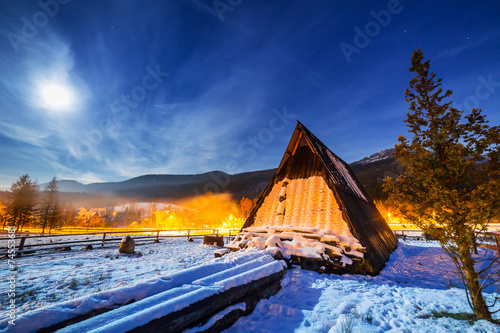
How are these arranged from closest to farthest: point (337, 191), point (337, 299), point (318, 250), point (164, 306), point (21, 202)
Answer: point (164, 306) < point (337, 299) < point (318, 250) < point (337, 191) < point (21, 202)

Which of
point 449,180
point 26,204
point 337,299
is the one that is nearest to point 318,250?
point 337,299

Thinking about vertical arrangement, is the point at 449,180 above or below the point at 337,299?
above

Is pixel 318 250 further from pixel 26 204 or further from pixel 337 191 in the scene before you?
pixel 26 204

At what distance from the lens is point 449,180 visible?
13.8 feet

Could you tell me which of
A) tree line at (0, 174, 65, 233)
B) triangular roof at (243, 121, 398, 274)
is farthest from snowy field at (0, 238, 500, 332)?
tree line at (0, 174, 65, 233)

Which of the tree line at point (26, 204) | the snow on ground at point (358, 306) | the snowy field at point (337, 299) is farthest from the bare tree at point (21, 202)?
the snow on ground at point (358, 306)

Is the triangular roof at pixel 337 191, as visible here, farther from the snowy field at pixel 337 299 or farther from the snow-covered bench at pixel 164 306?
the snow-covered bench at pixel 164 306

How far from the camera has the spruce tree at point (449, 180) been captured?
372 centimetres

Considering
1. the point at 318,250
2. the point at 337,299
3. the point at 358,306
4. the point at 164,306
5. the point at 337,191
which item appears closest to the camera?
the point at 164,306

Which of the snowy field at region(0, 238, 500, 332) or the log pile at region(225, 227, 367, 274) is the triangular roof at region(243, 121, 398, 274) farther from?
the snowy field at region(0, 238, 500, 332)

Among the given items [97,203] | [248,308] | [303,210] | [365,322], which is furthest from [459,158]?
[97,203]

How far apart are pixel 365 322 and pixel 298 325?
117cm

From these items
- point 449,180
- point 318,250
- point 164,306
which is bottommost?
point 318,250

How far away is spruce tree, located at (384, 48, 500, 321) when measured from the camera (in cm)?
372
